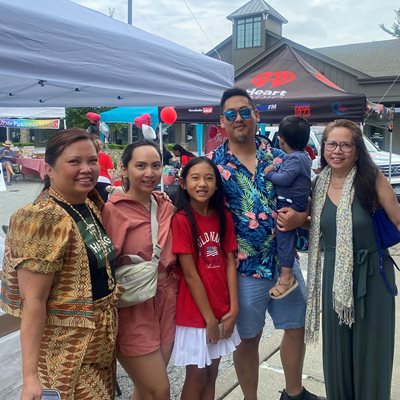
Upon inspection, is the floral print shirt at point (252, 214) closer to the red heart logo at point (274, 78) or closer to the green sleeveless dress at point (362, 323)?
the green sleeveless dress at point (362, 323)

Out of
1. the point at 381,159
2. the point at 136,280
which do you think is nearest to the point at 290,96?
the point at 381,159

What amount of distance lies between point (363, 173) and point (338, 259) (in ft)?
1.66

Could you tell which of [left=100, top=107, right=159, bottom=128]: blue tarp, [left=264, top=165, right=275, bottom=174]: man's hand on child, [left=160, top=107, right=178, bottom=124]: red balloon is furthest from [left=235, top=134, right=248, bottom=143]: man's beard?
[left=100, top=107, right=159, bottom=128]: blue tarp

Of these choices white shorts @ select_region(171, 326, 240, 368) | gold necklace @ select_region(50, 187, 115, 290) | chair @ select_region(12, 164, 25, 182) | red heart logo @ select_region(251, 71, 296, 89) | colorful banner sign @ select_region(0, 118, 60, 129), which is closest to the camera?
gold necklace @ select_region(50, 187, 115, 290)

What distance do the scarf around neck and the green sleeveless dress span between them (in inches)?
1.7

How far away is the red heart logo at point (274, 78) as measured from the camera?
8625mm

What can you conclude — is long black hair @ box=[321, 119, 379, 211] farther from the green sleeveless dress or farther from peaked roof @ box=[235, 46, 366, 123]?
peaked roof @ box=[235, 46, 366, 123]

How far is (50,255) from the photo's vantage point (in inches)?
66.9

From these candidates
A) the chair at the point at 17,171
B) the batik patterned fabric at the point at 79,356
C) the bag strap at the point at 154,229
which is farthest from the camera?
the chair at the point at 17,171

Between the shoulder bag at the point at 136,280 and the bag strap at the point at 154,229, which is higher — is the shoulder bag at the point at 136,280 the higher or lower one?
the lower one

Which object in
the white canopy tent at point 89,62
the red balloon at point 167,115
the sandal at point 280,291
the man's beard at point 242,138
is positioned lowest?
the sandal at point 280,291

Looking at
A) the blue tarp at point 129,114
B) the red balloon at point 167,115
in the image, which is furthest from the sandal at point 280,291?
the blue tarp at point 129,114

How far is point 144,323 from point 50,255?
696 millimetres

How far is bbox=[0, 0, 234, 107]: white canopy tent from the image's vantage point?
82.2 inches
